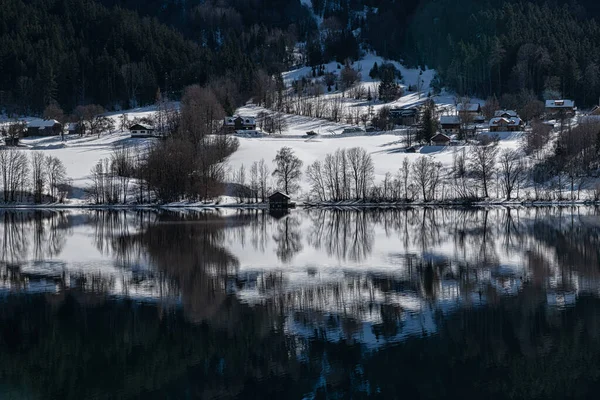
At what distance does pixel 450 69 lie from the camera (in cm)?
13075

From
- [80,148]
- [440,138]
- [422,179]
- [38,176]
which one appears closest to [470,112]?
[440,138]

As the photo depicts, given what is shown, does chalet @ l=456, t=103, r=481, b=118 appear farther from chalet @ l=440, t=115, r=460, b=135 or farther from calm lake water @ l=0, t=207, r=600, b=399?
calm lake water @ l=0, t=207, r=600, b=399

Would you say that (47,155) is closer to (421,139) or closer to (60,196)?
(60,196)

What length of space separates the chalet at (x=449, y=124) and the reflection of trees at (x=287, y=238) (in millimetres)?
45584

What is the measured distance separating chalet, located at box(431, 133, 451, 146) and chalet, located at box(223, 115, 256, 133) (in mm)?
27984

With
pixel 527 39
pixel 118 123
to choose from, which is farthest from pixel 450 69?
pixel 118 123

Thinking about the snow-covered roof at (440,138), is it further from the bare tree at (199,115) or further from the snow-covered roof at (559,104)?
the bare tree at (199,115)

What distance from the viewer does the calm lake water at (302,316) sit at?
18562 mm

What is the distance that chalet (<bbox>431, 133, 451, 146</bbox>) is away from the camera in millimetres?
87812

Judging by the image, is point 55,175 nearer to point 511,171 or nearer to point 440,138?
point 440,138

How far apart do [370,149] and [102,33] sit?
8491 centimetres

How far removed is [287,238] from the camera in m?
44.9

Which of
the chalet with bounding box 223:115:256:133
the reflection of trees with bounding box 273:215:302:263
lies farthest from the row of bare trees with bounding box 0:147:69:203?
the reflection of trees with bounding box 273:215:302:263

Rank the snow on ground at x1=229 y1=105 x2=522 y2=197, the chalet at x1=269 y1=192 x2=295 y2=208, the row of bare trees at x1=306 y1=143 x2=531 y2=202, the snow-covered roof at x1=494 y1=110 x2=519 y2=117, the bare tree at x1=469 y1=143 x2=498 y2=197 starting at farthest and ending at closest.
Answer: the snow-covered roof at x1=494 y1=110 x2=519 y2=117 < the snow on ground at x1=229 y1=105 x2=522 y2=197 < the bare tree at x1=469 y1=143 x2=498 y2=197 < the row of bare trees at x1=306 y1=143 x2=531 y2=202 < the chalet at x1=269 y1=192 x2=295 y2=208
